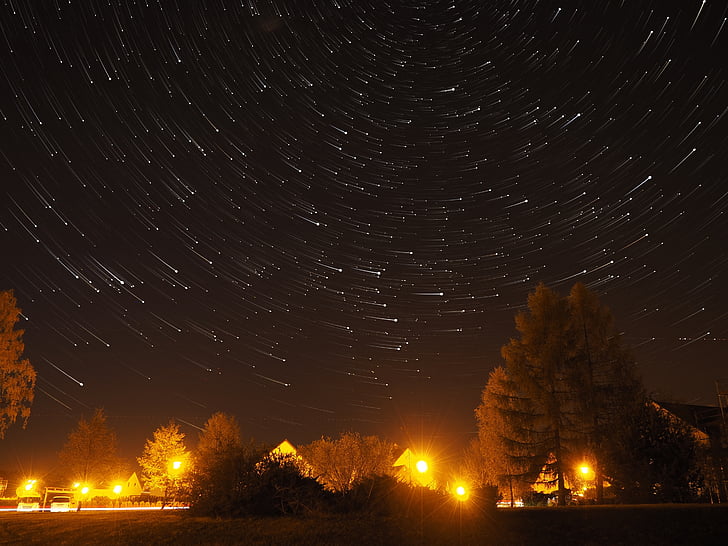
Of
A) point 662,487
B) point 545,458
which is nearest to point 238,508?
point 662,487

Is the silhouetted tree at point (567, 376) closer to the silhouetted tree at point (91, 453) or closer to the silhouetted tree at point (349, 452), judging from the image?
the silhouetted tree at point (349, 452)

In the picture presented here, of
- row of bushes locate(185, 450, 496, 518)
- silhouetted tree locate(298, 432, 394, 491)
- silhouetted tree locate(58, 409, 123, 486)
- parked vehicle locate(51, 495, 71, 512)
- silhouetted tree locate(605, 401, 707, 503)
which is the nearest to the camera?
row of bushes locate(185, 450, 496, 518)

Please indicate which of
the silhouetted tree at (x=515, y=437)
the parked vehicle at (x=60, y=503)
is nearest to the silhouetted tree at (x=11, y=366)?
the parked vehicle at (x=60, y=503)

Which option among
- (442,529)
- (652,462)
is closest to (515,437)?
(652,462)

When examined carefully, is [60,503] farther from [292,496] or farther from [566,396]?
[566,396]

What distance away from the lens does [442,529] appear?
13.5m

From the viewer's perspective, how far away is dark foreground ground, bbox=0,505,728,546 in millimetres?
12867

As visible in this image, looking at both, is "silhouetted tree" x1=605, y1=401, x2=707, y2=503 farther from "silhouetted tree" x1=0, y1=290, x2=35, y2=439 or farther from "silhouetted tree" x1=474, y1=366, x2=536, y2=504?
"silhouetted tree" x1=0, y1=290, x2=35, y2=439

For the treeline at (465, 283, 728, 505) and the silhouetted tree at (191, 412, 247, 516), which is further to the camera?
the treeline at (465, 283, 728, 505)

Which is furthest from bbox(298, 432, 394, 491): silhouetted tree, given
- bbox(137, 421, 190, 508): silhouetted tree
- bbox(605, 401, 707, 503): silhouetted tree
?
bbox(605, 401, 707, 503): silhouetted tree

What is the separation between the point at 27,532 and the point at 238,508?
5.31 meters

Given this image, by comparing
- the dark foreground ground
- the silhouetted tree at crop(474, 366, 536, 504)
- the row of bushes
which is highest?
the silhouetted tree at crop(474, 366, 536, 504)

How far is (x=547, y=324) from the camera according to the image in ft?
96.0

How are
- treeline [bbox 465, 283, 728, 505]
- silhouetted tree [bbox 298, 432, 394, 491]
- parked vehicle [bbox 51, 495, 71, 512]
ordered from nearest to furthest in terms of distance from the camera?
treeline [bbox 465, 283, 728, 505]
parked vehicle [bbox 51, 495, 71, 512]
silhouetted tree [bbox 298, 432, 394, 491]
